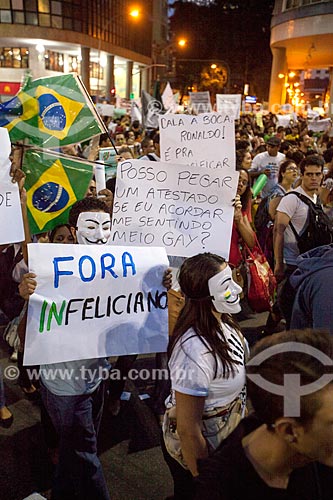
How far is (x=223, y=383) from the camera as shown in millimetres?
2047

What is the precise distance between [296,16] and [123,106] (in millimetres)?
18094

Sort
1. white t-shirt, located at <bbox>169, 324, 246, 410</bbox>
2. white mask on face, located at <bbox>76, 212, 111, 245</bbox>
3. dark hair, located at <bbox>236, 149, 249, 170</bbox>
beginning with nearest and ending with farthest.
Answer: white t-shirt, located at <bbox>169, 324, 246, 410</bbox>, white mask on face, located at <bbox>76, 212, 111, 245</bbox>, dark hair, located at <bbox>236, 149, 249, 170</bbox>

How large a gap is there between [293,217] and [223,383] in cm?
250

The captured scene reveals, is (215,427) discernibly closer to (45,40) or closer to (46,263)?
(46,263)

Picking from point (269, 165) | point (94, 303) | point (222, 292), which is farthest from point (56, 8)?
point (222, 292)

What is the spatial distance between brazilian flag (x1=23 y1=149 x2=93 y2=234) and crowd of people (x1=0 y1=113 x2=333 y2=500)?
15 cm

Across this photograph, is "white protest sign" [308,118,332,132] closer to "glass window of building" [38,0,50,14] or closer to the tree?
"glass window of building" [38,0,50,14]

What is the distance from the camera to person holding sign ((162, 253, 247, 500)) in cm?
197

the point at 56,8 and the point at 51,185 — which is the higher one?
the point at 56,8

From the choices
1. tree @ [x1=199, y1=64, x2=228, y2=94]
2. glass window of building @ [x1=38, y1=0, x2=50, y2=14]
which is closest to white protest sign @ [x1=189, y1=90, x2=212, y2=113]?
glass window of building @ [x1=38, y1=0, x2=50, y2=14]

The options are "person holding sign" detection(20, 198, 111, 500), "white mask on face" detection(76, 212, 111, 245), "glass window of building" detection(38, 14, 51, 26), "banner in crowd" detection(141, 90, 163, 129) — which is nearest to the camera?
"person holding sign" detection(20, 198, 111, 500)

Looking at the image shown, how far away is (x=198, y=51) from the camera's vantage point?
218 ft

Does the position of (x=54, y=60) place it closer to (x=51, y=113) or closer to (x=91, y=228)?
(x=51, y=113)

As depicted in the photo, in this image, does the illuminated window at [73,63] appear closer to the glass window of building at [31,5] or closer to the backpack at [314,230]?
the glass window of building at [31,5]
